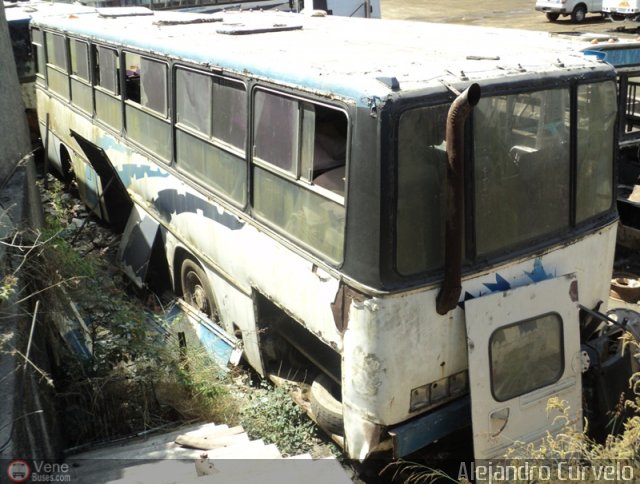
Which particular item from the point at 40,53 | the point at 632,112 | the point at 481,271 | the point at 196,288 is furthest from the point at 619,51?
the point at 40,53

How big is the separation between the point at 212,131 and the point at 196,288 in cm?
161

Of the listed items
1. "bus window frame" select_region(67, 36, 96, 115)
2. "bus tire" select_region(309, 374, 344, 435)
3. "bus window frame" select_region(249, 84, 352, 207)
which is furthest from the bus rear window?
"bus window frame" select_region(67, 36, 96, 115)

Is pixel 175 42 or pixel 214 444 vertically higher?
pixel 175 42

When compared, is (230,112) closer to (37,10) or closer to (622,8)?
(37,10)

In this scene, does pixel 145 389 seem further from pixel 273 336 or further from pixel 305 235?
pixel 305 235

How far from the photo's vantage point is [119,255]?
7.45 m

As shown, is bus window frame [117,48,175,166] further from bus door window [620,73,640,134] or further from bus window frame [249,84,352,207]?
bus door window [620,73,640,134]

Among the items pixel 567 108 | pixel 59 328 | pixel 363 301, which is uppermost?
pixel 567 108

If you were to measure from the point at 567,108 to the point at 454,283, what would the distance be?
4.29 feet

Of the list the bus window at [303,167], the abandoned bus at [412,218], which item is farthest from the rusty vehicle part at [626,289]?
the bus window at [303,167]

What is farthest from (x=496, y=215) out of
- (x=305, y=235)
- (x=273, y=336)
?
(x=273, y=336)

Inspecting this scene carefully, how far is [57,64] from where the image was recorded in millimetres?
9195

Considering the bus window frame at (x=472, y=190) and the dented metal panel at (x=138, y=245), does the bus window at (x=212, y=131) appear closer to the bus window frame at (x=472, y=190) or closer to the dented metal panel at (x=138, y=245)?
the dented metal panel at (x=138, y=245)

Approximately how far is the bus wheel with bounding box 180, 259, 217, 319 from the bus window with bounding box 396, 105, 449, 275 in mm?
2505
